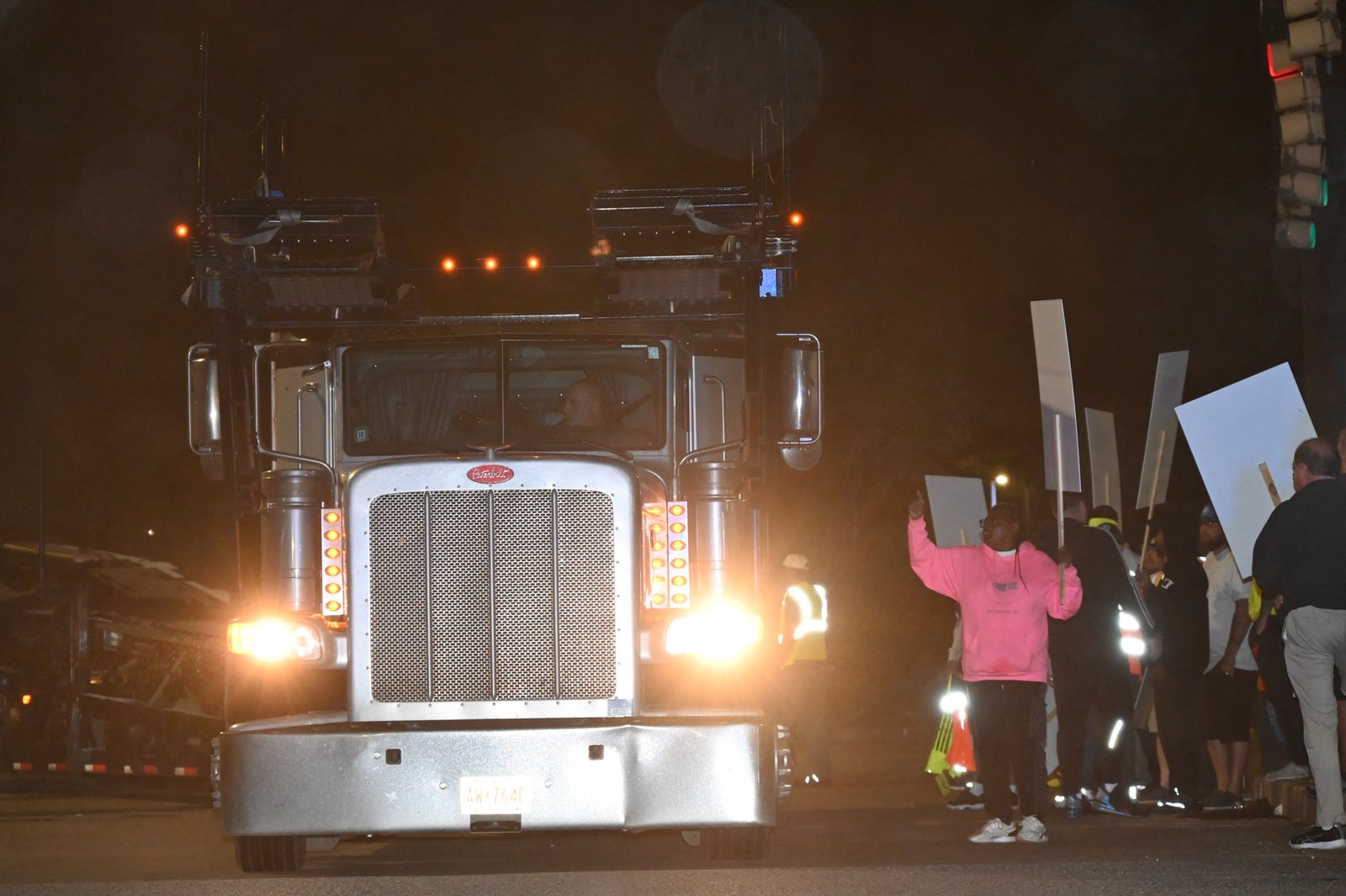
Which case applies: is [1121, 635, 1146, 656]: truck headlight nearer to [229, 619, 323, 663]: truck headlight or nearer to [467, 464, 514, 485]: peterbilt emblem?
[467, 464, 514, 485]: peterbilt emblem

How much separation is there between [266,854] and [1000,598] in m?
4.05

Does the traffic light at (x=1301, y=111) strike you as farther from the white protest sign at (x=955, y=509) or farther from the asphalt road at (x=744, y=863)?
the asphalt road at (x=744, y=863)

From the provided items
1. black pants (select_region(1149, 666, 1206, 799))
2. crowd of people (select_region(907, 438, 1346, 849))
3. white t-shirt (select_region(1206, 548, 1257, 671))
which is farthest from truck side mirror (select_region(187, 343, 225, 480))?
white t-shirt (select_region(1206, 548, 1257, 671))

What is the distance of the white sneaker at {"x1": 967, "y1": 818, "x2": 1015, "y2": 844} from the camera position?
32.1 ft

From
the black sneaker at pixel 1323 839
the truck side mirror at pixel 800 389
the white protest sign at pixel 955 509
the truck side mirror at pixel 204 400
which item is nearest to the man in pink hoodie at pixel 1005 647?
the truck side mirror at pixel 800 389

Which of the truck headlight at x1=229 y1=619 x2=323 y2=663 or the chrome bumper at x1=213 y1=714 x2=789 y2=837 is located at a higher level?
the truck headlight at x1=229 y1=619 x2=323 y2=663

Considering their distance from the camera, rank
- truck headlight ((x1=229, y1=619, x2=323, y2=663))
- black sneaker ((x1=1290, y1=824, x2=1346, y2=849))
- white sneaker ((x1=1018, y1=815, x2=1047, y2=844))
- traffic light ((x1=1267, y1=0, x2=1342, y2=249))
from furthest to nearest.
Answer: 1. traffic light ((x1=1267, y1=0, x2=1342, y2=249))
2. white sneaker ((x1=1018, y1=815, x2=1047, y2=844))
3. black sneaker ((x1=1290, y1=824, x2=1346, y2=849))
4. truck headlight ((x1=229, y1=619, x2=323, y2=663))

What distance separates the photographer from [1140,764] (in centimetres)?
1316

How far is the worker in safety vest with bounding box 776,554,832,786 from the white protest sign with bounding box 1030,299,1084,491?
369 centimetres

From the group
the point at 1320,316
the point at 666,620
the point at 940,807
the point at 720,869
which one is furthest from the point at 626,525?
the point at 1320,316

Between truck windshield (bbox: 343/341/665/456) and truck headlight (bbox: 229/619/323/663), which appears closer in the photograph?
truck headlight (bbox: 229/619/323/663)

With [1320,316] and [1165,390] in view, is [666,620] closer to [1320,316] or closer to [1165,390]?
[1165,390]

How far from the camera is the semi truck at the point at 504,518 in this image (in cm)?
771

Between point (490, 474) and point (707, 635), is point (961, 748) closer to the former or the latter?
point (707, 635)
